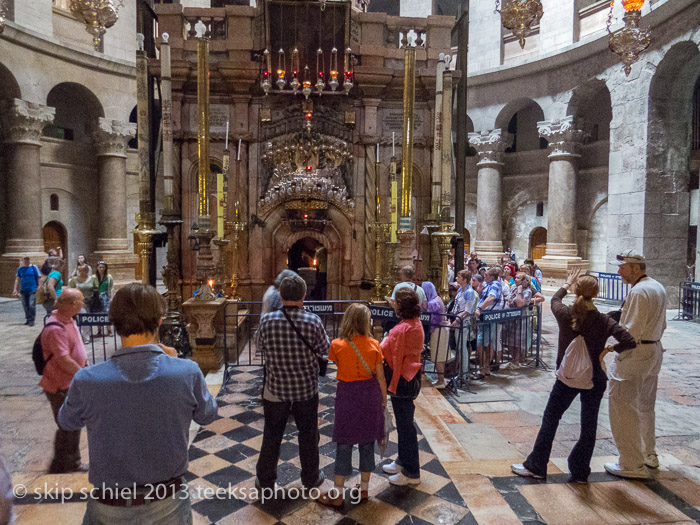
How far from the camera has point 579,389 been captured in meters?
4.17

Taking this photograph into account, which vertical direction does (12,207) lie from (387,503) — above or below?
above

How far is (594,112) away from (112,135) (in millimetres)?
20153

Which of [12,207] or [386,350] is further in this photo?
[12,207]

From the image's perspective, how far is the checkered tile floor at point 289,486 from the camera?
3770 millimetres

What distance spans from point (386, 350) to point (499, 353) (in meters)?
4.81

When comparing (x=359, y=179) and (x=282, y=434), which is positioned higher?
(x=359, y=179)

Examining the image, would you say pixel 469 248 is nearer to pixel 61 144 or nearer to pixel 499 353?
pixel 499 353

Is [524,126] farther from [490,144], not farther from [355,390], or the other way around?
[355,390]

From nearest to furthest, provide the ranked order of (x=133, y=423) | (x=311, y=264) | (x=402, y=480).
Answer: (x=133, y=423)
(x=402, y=480)
(x=311, y=264)

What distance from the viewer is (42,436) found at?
5328 millimetres

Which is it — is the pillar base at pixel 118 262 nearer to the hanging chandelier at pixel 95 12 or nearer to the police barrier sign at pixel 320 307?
the hanging chandelier at pixel 95 12

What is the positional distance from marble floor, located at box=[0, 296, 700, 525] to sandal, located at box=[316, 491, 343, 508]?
0.05 metres

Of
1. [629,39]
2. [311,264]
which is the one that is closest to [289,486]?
[311,264]

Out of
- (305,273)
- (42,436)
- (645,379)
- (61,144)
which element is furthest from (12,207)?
(645,379)
